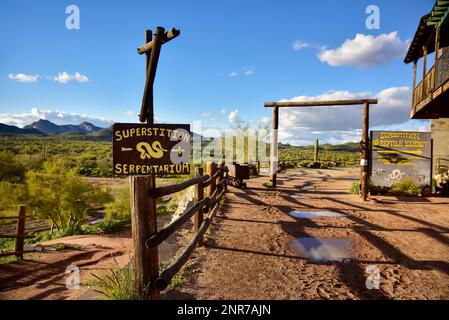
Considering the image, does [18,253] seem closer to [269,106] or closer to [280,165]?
[269,106]

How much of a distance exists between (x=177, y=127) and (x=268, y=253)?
9.25 feet

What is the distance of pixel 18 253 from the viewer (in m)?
9.00

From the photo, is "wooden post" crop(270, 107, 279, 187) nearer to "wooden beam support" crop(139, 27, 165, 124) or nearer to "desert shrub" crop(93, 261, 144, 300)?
"wooden beam support" crop(139, 27, 165, 124)

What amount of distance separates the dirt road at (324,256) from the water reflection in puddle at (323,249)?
0.06 ft

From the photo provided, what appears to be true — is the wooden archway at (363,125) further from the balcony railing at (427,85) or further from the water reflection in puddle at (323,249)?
the water reflection in puddle at (323,249)

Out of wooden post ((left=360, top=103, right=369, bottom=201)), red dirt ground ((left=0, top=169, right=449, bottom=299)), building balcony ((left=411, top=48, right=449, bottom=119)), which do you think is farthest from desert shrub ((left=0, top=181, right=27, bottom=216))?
building balcony ((left=411, top=48, right=449, bottom=119))

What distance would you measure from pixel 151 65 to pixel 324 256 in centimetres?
460

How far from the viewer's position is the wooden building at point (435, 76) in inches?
352

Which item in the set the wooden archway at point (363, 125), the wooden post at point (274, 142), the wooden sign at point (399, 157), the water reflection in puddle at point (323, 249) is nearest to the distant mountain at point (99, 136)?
the wooden post at point (274, 142)

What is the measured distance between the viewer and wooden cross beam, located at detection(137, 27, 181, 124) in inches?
178

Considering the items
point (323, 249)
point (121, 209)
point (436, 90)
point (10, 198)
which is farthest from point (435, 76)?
point (10, 198)

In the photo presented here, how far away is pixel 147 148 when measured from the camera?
4402 mm

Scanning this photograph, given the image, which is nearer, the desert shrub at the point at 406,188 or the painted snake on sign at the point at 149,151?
the painted snake on sign at the point at 149,151
